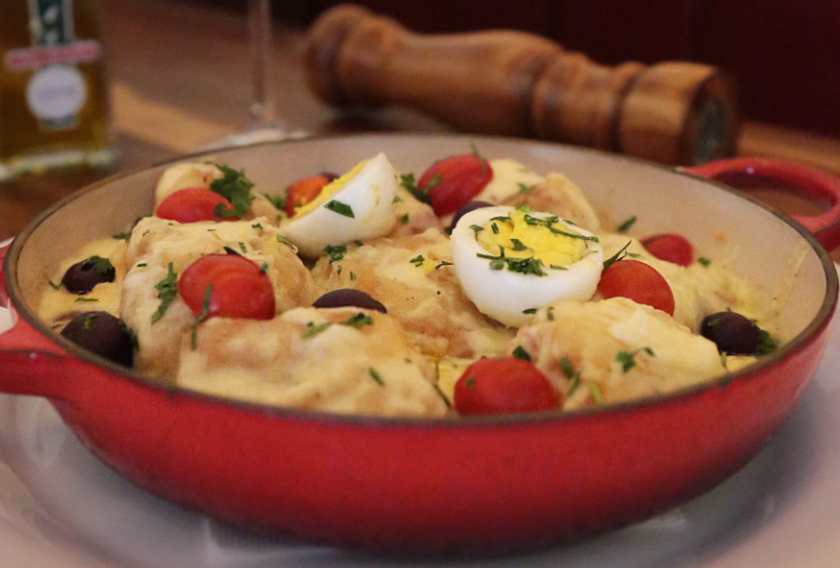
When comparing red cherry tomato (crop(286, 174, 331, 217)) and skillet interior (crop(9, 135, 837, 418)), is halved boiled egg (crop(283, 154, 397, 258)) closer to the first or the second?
red cherry tomato (crop(286, 174, 331, 217))

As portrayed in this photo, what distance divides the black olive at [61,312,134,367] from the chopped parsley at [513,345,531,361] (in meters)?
0.64

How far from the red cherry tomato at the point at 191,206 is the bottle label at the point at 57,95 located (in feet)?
5.35

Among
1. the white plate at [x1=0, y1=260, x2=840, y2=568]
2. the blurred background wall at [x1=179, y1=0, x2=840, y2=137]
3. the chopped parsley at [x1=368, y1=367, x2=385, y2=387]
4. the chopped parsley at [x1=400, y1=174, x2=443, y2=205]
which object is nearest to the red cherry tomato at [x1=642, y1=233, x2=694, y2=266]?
the chopped parsley at [x1=400, y1=174, x2=443, y2=205]

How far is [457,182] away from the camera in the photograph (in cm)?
222

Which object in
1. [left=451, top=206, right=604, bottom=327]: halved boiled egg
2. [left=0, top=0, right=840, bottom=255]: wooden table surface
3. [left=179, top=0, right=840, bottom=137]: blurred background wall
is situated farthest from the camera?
[left=179, top=0, right=840, bottom=137]: blurred background wall

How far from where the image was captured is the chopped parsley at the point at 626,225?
2.26 meters

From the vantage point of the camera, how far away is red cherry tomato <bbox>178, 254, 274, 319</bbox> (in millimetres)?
1434

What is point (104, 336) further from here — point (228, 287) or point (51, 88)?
point (51, 88)

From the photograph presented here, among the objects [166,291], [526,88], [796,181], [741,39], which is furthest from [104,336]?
[741,39]

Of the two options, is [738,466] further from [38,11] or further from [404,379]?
[38,11]

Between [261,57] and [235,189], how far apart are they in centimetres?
189

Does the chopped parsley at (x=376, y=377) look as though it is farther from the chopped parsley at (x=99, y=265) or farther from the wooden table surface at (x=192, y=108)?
the wooden table surface at (x=192, y=108)

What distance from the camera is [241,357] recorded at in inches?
50.5

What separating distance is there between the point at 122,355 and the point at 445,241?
0.69 m
